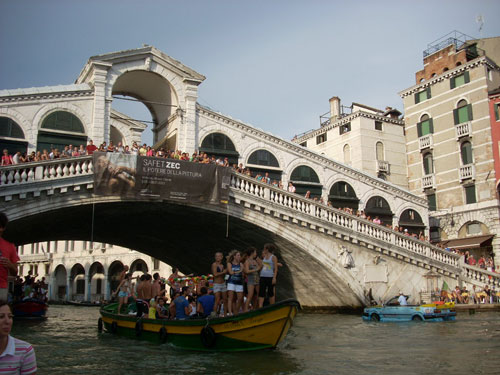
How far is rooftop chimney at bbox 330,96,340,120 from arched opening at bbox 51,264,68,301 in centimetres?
3190

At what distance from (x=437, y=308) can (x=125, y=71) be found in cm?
1682

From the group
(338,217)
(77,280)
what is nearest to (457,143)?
(338,217)

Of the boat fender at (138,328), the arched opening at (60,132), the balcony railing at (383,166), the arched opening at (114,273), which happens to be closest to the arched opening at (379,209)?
the balcony railing at (383,166)

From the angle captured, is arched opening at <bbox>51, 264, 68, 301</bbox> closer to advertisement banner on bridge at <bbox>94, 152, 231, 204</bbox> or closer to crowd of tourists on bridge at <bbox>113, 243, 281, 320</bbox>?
advertisement banner on bridge at <bbox>94, 152, 231, 204</bbox>

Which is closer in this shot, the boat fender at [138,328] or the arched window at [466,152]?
the boat fender at [138,328]

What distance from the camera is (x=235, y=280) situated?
449 inches

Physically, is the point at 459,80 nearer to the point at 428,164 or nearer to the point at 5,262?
the point at 428,164

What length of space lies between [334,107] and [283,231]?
908 inches

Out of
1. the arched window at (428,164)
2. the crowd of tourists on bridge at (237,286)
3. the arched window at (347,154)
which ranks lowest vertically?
the crowd of tourists on bridge at (237,286)

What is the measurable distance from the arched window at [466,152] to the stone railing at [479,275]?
815 cm

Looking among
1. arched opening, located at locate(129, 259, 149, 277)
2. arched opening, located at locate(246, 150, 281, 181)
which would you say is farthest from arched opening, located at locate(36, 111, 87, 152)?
arched opening, located at locate(129, 259, 149, 277)

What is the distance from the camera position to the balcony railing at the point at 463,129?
100 ft

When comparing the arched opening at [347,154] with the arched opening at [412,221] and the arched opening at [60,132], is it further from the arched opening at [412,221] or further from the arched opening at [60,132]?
the arched opening at [60,132]

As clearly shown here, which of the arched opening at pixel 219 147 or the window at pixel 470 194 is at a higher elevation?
the arched opening at pixel 219 147
